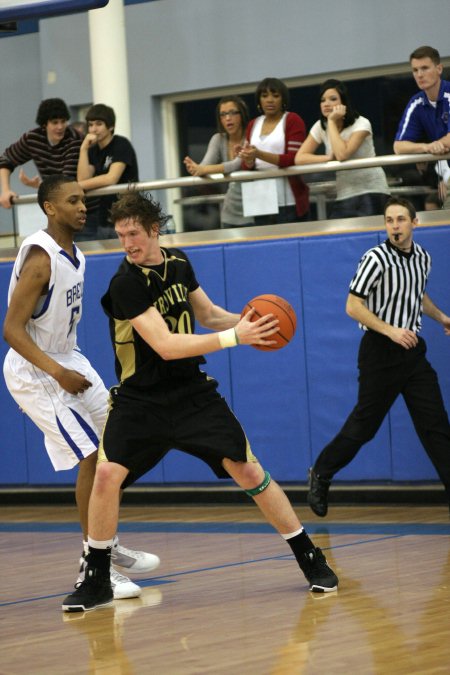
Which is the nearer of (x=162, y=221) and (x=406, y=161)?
(x=162, y=221)

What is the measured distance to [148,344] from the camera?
5719 millimetres

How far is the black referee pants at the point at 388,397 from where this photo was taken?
8.05m

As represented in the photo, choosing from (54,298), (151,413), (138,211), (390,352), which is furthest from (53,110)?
Answer: (151,413)

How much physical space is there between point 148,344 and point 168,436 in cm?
42

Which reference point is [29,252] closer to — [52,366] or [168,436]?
[52,366]

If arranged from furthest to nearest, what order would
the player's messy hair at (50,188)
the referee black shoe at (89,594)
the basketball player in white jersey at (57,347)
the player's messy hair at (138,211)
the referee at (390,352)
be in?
the referee at (390,352), the player's messy hair at (50,188), the basketball player in white jersey at (57,347), the referee black shoe at (89,594), the player's messy hair at (138,211)

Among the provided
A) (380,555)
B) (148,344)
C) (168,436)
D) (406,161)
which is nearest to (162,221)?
(148,344)

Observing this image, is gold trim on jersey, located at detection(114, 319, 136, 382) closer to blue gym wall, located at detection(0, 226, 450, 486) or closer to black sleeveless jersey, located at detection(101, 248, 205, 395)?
black sleeveless jersey, located at detection(101, 248, 205, 395)

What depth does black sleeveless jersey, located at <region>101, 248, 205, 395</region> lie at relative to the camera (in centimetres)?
572

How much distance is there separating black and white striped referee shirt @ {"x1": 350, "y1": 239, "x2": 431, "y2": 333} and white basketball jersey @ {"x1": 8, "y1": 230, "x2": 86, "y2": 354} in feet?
7.57

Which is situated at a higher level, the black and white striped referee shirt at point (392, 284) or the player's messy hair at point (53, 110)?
the player's messy hair at point (53, 110)

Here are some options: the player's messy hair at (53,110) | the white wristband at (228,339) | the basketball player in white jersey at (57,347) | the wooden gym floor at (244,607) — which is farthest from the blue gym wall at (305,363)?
the white wristband at (228,339)

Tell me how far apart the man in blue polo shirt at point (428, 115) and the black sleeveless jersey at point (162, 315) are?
329cm

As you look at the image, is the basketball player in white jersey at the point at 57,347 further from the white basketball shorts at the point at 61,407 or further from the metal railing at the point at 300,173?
the metal railing at the point at 300,173
